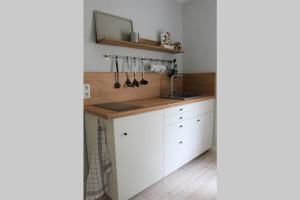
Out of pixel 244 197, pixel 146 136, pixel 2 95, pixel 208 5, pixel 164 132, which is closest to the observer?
pixel 2 95

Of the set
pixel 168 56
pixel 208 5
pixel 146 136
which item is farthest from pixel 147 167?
pixel 208 5

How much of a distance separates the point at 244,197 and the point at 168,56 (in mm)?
2366

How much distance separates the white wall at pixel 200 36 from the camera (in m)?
2.51

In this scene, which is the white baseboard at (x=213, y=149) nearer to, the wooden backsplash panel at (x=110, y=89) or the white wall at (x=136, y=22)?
the wooden backsplash panel at (x=110, y=89)

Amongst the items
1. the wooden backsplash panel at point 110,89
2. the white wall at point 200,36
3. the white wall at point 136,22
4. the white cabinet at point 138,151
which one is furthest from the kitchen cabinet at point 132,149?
the white wall at point 200,36

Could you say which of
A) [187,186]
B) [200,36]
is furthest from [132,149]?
[200,36]

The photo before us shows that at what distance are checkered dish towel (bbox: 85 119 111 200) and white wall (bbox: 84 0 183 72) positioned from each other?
2.38 ft

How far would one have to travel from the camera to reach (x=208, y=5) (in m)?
2.53

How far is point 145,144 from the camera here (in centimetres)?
154

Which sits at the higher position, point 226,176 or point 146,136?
point 226,176

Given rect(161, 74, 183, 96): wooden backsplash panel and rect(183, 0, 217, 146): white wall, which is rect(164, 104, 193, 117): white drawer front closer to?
rect(161, 74, 183, 96): wooden backsplash panel

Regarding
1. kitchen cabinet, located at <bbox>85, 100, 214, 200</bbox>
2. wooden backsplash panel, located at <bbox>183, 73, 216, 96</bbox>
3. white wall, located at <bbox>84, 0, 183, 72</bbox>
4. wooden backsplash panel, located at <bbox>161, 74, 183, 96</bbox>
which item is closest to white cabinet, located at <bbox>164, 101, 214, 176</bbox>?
kitchen cabinet, located at <bbox>85, 100, 214, 200</bbox>

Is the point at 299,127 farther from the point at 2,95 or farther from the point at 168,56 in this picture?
the point at 168,56

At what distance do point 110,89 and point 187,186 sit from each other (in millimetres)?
1290
